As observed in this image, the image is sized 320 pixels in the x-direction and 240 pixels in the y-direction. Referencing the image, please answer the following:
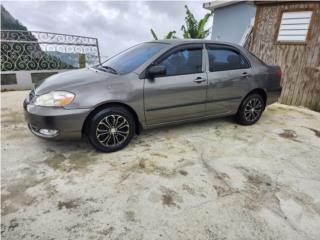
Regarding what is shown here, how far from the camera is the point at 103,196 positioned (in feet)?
7.48

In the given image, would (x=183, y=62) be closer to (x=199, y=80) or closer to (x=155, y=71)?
(x=199, y=80)

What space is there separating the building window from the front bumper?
5732 millimetres

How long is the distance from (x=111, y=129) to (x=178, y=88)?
1155mm

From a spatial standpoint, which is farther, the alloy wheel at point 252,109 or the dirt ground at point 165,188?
the alloy wheel at point 252,109

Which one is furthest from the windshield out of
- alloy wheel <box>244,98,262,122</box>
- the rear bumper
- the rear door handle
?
the rear bumper

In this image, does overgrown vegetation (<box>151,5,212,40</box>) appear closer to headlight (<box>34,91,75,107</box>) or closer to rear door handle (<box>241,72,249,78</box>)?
rear door handle (<box>241,72,249,78</box>)

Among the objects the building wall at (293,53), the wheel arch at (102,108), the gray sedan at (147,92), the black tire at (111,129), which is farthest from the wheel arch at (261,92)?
the building wall at (293,53)

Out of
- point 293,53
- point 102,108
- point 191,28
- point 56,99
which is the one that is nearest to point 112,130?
point 102,108

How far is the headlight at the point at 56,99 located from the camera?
2.73 metres

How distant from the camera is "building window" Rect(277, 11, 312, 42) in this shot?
5594mm

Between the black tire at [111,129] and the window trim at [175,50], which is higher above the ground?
the window trim at [175,50]

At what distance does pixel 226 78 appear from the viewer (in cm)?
373

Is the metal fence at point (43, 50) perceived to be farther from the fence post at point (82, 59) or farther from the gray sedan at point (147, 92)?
the gray sedan at point (147, 92)

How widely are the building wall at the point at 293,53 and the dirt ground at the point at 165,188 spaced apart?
2630mm
